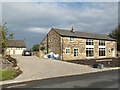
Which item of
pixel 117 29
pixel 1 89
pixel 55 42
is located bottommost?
pixel 1 89

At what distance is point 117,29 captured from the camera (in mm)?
86938

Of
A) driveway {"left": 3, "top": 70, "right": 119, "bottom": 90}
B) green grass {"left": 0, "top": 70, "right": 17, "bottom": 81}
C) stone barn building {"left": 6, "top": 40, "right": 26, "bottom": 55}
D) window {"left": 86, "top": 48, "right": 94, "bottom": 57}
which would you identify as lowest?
driveway {"left": 3, "top": 70, "right": 119, "bottom": 90}

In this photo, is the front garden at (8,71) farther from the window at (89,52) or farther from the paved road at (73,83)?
the window at (89,52)

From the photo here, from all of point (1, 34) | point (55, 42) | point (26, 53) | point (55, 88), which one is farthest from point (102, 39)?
point (55, 88)

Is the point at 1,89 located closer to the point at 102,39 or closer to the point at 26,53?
the point at 26,53

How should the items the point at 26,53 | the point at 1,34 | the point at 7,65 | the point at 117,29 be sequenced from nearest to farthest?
1. the point at 7,65
2. the point at 1,34
3. the point at 26,53
4. the point at 117,29

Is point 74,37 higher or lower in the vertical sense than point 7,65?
higher

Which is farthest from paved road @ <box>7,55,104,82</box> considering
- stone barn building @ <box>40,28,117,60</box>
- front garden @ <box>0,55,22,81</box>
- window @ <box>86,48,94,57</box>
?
window @ <box>86,48,94,57</box>

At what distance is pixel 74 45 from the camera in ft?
173

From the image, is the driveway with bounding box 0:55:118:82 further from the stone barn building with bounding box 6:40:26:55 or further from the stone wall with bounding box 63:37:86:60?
the stone barn building with bounding box 6:40:26:55

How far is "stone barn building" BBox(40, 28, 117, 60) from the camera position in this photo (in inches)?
1999

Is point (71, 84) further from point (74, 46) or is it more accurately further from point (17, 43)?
point (17, 43)

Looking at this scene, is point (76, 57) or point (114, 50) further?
point (114, 50)

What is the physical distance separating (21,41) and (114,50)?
4036 cm
